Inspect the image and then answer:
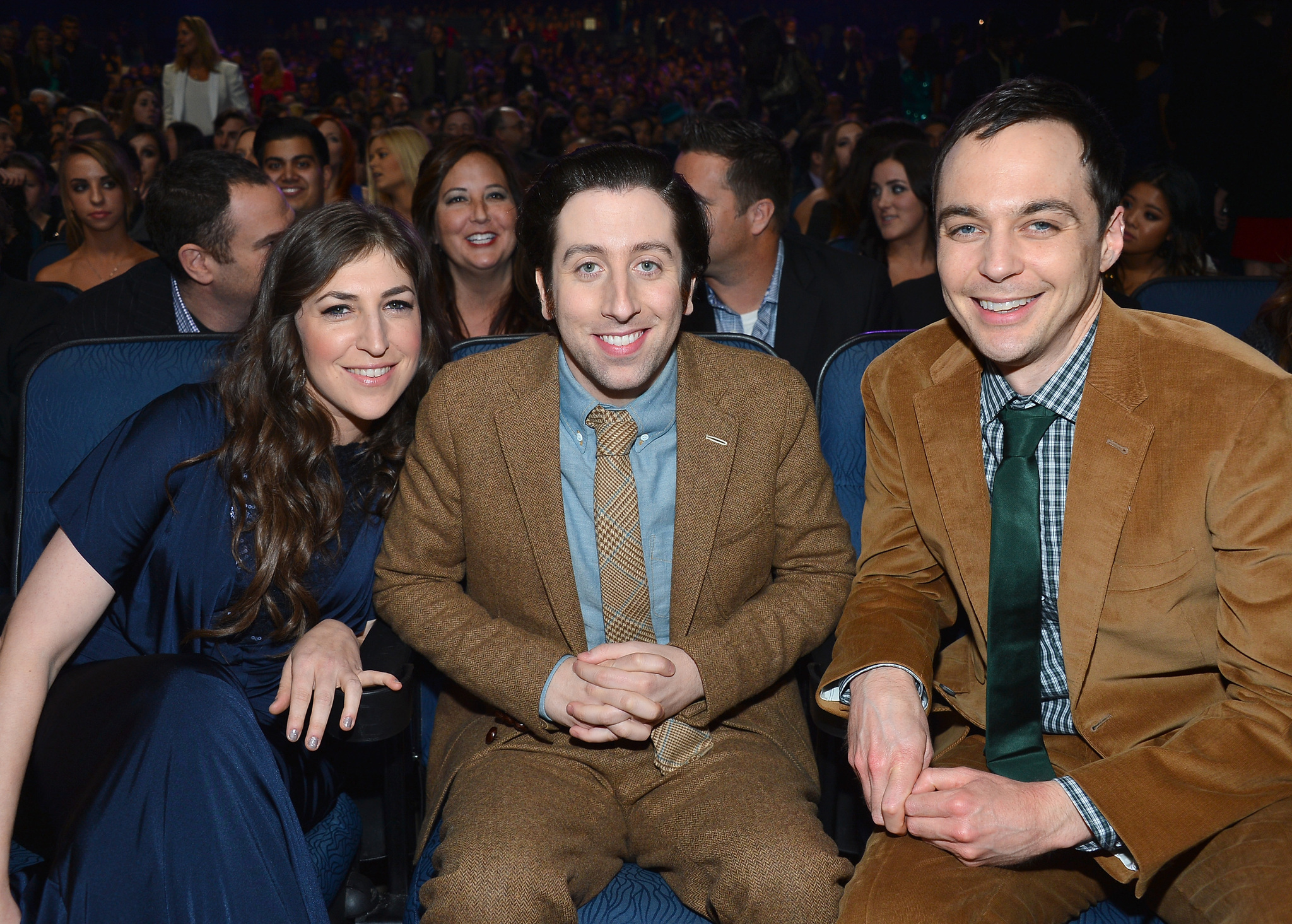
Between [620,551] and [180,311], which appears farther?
[180,311]

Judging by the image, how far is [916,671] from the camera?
1.54m

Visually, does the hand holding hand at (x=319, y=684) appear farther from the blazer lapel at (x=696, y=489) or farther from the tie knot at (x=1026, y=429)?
the tie knot at (x=1026, y=429)

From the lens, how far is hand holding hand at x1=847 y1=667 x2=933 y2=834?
1411 mm

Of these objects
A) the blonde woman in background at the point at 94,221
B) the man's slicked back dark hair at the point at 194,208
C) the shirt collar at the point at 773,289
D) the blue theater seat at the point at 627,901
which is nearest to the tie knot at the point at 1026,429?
the blue theater seat at the point at 627,901

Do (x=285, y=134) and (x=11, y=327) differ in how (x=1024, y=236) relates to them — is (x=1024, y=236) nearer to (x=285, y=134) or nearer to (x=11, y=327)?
(x=11, y=327)

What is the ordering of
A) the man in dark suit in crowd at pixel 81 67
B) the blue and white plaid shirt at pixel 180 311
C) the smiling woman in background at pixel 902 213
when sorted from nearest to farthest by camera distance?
the blue and white plaid shirt at pixel 180 311, the smiling woman in background at pixel 902 213, the man in dark suit in crowd at pixel 81 67

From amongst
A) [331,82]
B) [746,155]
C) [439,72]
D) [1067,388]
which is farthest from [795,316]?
[439,72]

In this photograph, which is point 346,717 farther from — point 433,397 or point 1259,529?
point 1259,529

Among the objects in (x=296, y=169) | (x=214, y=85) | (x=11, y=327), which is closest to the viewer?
(x=11, y=327)

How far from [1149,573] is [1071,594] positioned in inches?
4.2

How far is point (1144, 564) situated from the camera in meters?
1.44

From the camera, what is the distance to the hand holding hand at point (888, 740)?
4.63 ft

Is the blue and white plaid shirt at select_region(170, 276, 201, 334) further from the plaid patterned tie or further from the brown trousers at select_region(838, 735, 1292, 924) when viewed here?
the brown trousers at select_region(838, 735, 1292, 924)

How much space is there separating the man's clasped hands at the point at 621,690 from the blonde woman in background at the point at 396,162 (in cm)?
392
